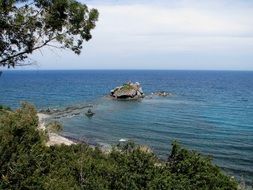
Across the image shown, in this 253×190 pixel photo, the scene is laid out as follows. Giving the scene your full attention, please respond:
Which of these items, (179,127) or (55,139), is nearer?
(55,139)

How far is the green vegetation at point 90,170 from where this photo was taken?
21.9 m

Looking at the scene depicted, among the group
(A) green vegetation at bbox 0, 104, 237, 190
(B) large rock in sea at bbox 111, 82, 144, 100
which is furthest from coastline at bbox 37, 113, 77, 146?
(B) large rock in sea at bbox 111, 82, 144, 100

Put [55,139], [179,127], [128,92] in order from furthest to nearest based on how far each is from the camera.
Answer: [128,92] < [179,127] < [55,139]

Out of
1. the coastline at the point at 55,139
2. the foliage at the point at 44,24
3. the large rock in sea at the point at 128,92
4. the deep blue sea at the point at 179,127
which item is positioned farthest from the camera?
the large rock in sea at the point at 128,92

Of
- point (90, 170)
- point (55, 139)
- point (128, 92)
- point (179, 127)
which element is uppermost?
point (90, 170)

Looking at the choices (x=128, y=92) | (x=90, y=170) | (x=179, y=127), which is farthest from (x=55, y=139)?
(x=128, y=92)

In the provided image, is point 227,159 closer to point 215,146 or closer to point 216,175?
point 215,146

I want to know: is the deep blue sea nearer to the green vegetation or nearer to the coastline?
the coastline

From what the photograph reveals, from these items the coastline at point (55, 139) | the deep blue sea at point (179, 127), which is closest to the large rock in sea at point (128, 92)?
the deep blue sea at point (179, 127)

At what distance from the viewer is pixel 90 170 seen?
79.4ft

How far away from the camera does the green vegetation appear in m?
→ 21.9

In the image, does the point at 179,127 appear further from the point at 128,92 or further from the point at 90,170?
the point at 90,170

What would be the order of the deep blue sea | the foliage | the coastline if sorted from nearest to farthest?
1. the foliage
2. the coastline
3. the deep blue sea

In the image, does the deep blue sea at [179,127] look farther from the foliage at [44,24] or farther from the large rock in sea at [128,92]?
the foliage at [44,24]
